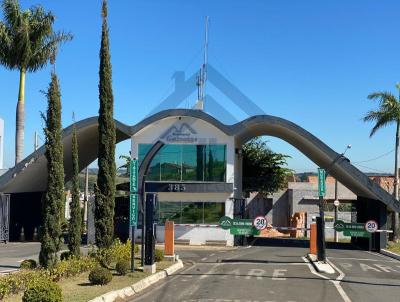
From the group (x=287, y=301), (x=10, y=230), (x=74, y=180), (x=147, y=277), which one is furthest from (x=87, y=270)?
(x=10, y=230)

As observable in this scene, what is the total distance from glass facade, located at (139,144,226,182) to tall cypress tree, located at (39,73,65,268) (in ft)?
62.2

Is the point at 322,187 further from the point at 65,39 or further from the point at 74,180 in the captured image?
the point at 65,39

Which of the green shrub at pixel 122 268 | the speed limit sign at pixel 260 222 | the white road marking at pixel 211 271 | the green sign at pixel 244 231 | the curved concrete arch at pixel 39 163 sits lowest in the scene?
the white road marking at pixel 211 271

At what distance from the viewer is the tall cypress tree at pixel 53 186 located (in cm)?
1569

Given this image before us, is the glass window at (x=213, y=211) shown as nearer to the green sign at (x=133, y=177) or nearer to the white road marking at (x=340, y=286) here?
the white road marking at (x=340, y=286)

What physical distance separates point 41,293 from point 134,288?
15.1ft

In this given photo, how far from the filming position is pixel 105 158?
19.2m

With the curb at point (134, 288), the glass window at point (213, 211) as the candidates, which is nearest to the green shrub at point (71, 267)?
the curb at point (134, 288)

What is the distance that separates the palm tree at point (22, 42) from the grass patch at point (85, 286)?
18886 millimetres

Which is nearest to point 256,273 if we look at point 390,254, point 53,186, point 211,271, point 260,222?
point 211,271

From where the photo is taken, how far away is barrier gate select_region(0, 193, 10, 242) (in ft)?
113

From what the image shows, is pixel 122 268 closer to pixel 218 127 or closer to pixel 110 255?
pixel 110 255

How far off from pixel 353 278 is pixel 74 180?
9.76 m

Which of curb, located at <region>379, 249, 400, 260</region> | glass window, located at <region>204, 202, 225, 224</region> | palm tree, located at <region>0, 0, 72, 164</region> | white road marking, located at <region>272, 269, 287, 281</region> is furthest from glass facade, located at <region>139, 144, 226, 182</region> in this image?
white road marking, located at <region>272, 269, 287, 281</region>
